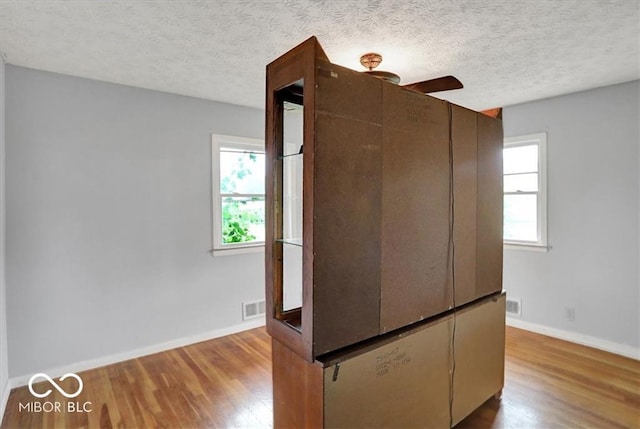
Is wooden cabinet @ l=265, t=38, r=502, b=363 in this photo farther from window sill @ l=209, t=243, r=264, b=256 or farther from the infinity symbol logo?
the infinity symbol logo

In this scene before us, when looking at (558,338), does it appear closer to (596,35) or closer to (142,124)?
(596,35)

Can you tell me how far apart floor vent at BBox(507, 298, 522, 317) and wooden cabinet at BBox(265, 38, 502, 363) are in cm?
213

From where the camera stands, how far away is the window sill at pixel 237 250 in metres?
3.70

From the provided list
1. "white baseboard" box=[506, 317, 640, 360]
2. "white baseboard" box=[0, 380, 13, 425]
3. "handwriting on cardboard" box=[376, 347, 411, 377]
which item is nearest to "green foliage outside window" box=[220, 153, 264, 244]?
"white baseboard" box=[0, 380, 13, 425]

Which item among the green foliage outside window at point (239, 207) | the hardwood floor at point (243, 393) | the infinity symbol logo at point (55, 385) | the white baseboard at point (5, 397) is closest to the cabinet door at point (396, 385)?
the hardwood floor at point (243, 393)

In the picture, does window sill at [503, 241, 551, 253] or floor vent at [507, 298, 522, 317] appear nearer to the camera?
window sill at [503, 241, 551, 253]

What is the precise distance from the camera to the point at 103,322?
3.03m

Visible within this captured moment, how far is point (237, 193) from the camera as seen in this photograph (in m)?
3.88

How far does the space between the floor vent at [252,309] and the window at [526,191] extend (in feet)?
10.1

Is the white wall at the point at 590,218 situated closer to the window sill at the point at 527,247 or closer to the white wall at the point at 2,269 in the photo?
the window sill at the point at 527,247

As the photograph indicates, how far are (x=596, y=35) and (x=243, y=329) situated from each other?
406 centimetres

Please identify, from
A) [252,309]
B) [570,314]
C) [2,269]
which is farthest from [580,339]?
[2,269]

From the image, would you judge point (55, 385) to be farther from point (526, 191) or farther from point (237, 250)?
point (526, 191)

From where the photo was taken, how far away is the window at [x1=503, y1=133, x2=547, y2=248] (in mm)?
3709
